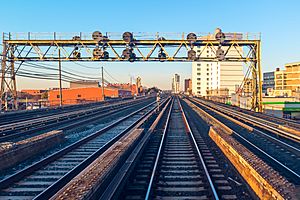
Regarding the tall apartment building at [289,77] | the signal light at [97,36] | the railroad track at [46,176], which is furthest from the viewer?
the tall apartment building at [289,77]

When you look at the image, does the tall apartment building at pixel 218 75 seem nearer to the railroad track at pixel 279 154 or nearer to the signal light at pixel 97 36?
the signal light at pixel 97 36

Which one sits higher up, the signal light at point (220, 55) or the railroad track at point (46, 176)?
the signal light at point (220, 55)

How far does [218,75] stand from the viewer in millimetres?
92875

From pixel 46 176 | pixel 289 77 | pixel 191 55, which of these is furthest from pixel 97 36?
pixel 289 77

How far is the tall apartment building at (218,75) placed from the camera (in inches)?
3565

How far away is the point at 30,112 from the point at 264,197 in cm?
2832

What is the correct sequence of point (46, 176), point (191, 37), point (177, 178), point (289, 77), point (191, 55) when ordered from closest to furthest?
point (177, 178) → point (46, 176) → point (191, 37) → point (191, 55) → point (289, 77)

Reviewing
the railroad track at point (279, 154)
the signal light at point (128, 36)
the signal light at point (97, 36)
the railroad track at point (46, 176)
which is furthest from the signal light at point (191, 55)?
the railroad track at point (46, 176)

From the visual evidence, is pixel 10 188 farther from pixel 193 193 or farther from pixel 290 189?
pixel 290 189

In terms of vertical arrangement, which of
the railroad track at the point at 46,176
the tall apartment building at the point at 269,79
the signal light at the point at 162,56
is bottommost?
the railroad track at the point at 46,176

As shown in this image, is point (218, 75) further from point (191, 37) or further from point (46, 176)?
point (46, 176)

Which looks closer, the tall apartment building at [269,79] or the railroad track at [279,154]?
the railroad track at [279,154]

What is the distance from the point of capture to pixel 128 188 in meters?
7.02

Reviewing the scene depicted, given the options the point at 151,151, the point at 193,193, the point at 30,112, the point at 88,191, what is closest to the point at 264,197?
the point at 193,193
